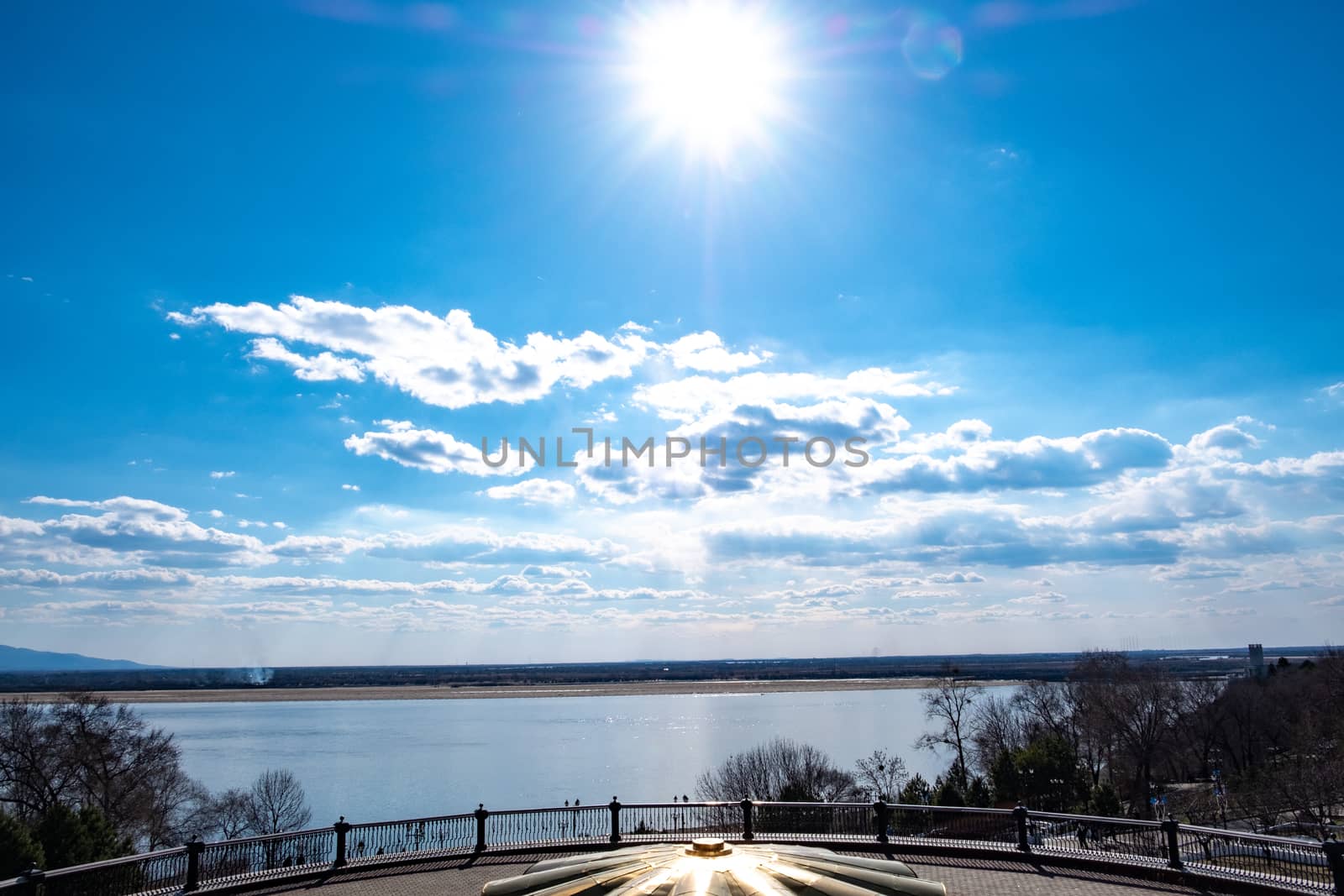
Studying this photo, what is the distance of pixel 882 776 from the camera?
59062mm

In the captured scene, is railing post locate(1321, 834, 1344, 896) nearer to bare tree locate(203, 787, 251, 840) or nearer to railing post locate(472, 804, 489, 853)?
railing post locate(472, 804, 489, 853)

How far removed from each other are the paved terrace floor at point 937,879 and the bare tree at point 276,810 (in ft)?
116

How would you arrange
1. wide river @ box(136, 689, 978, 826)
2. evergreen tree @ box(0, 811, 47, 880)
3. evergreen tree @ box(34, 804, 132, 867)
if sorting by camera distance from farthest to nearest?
1. wide river @ box(136, 689, 978, 826)
2. evergreen tree @ box(34, 804, 132, 867)
3. evergreen tree @ box(0, 811, 47, 880)

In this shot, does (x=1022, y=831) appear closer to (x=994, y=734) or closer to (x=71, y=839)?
(x=71, y=839)

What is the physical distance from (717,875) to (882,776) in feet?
180

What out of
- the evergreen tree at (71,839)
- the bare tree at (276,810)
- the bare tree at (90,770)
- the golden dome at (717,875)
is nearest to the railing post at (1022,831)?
the golden dome at (717,875)

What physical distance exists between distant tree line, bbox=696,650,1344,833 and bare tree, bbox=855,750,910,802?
0.69ft

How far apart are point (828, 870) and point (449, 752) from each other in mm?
79057

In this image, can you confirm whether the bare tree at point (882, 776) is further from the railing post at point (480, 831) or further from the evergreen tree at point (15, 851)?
the evergreen tree at point (15, 851)

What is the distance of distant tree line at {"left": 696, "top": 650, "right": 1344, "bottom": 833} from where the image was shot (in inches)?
1702

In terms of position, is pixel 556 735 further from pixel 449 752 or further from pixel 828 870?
pixel 828 870

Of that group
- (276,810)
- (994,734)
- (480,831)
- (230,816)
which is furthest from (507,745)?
(480,831)

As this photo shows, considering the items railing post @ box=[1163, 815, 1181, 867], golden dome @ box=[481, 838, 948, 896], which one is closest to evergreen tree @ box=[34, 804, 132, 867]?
golden dome @ box=[481, 838, 948, 896]

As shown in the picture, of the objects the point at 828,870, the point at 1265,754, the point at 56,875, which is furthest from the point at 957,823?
the point at 1265,754
